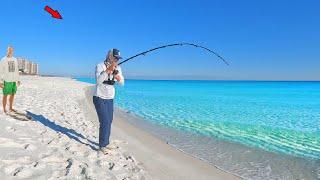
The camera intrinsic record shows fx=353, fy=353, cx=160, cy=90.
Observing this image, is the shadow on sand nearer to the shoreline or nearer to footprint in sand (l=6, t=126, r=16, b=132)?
the shoreline

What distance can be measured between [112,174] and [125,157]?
1.37m

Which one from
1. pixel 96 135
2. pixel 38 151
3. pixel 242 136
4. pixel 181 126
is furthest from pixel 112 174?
pixel 181 126

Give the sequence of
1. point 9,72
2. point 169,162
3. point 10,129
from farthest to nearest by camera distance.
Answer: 1. point 9,72
2. point 10,129
3. point 169,162

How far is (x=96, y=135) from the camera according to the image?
9.11 metres

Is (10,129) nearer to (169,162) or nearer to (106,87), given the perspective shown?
(106,87)

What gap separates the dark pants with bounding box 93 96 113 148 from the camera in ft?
22.1

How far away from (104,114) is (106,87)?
0.54 m

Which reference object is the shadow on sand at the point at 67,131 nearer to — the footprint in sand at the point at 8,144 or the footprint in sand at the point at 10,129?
the footprint in sand at the point at 10,129

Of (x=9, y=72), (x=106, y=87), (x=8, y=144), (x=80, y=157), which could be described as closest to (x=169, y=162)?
(x=80, y=157)

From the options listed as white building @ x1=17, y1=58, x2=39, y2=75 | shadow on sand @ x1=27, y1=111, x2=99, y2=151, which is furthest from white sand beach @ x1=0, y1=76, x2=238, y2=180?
white building @ x1=17, y1=58, x2=39, y2=75

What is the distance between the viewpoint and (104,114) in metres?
6.80

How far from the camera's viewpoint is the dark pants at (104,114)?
673cm

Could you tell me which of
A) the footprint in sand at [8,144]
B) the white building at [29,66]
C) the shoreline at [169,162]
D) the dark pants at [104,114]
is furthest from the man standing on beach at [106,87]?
the white building at [29,66]

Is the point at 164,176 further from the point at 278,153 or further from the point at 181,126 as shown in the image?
the point at 181,126
